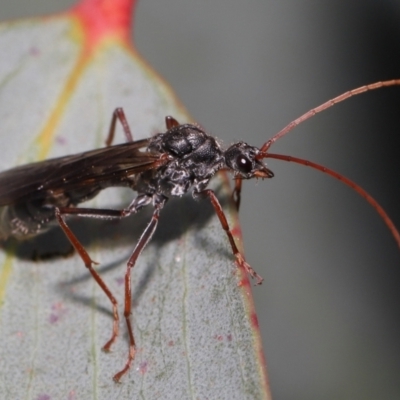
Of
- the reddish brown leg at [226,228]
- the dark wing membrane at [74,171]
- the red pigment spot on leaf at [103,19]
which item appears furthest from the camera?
the dark wing membrane at [74,171]

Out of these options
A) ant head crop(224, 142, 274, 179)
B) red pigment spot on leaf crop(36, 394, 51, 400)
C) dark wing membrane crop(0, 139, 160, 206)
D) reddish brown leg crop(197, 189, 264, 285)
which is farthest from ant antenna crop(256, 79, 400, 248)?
red pigment spot on leaf crop(36, 394, 51, 400)

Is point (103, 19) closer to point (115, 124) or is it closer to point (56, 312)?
point (115, 124)

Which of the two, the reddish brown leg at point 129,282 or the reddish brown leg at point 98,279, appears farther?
the reddish brown leg at point 98,279

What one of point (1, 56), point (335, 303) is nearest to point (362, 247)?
point (335, 303)

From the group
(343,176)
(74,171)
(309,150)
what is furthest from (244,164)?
(309,150)

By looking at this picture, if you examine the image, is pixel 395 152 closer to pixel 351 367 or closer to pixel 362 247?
pixel 362 247

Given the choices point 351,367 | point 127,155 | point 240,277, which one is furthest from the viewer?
point 351,367

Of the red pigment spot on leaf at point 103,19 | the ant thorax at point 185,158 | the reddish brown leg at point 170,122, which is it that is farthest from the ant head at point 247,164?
the red pigment spot on leaf at point 103,19

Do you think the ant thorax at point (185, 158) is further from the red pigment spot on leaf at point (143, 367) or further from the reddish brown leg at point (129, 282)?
the red pigment spot on leaf at point (143, 367)
